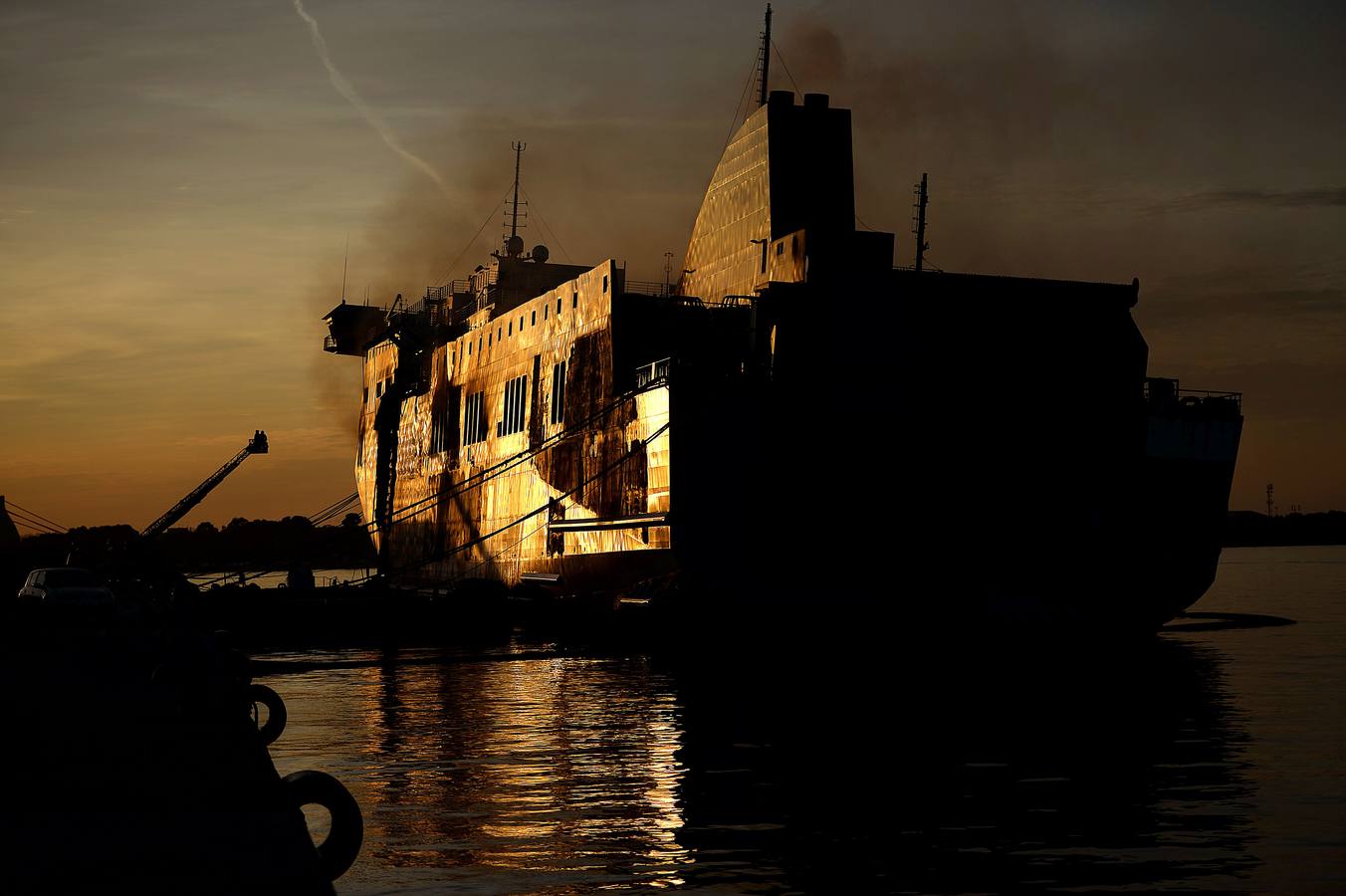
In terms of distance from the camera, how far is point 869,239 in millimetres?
44844

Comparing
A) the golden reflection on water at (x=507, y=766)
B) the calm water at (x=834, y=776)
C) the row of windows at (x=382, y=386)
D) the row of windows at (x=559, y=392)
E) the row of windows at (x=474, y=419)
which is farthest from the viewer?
the row of windows at (x=382, y=386)

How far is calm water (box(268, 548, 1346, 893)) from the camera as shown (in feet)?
43.8

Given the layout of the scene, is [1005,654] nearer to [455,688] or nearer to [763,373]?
[763,373]

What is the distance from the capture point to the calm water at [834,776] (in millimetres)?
13336

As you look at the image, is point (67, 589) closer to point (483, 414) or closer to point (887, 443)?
point (483, 414)

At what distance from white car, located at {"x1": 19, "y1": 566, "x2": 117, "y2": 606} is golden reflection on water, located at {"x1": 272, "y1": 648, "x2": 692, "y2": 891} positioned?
55.4 ft

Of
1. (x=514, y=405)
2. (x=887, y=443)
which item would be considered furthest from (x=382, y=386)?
(x=887, y=443)

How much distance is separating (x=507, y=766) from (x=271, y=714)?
126 inches

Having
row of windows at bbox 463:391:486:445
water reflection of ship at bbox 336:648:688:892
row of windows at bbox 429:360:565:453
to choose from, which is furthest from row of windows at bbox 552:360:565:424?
water reflection of ship at bbox 336:648:688:892

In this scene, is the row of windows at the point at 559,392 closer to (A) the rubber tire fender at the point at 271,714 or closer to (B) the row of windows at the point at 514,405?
(B) the row of windows at the point at 514,405

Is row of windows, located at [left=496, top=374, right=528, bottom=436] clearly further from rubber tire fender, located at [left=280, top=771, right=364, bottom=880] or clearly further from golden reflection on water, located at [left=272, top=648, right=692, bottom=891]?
rubber tire fender, located at [left=280, top=771, right=364, bottom=880]

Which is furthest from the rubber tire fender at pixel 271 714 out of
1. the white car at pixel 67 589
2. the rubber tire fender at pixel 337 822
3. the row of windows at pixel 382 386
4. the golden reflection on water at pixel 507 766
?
the row of windows at pixel 382 386

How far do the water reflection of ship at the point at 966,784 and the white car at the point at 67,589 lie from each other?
2496 centimetres

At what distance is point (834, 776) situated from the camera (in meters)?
19.2
